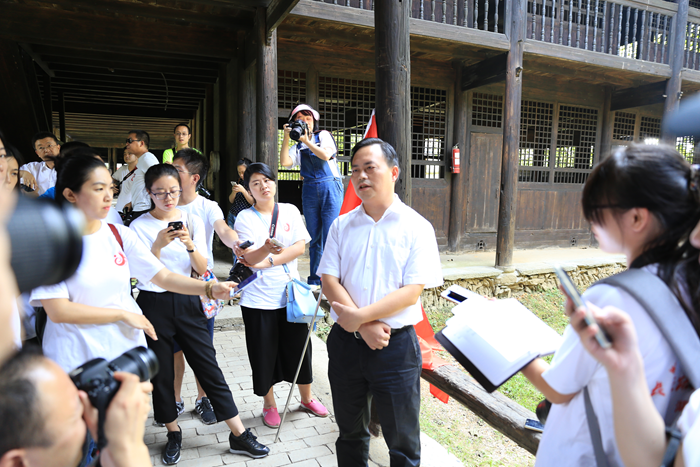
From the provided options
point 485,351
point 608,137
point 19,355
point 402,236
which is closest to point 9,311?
point 19,355

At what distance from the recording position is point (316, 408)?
125 inches

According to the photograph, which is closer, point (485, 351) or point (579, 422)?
point (579, 422)

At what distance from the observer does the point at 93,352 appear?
1.86 m

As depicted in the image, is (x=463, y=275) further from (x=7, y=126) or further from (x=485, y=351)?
(x=7, y=126)

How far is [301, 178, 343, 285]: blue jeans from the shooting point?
183 inches

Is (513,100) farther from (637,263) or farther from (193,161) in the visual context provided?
(637,263)

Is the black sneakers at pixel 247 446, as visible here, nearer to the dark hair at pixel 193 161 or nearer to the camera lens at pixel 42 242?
the dark hair at pixel 193 161

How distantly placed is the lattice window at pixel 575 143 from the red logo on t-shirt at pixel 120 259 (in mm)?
9502

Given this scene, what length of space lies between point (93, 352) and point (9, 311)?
141 centimetres

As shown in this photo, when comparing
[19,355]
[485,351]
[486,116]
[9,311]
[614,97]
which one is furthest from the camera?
[614,97]

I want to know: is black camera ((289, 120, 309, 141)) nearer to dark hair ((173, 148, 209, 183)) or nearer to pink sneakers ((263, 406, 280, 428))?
dark hair ((173, 148, 209, 183))

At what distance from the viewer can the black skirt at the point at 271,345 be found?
2.87 m

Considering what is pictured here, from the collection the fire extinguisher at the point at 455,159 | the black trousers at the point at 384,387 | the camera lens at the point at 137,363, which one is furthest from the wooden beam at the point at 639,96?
the camera lens at the point at 137,363

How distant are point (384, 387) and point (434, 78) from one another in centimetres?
714
